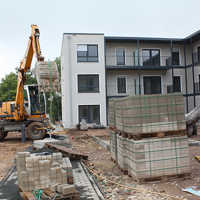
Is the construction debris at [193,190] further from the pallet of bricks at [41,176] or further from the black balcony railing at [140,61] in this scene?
the black balcony railing at [140,61]

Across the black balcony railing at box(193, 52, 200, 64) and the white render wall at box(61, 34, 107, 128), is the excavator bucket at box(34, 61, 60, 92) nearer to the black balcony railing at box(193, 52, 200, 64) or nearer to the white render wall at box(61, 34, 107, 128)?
the white render wall at box(61, 34, 107, 128)

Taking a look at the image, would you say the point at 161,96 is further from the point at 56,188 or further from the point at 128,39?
the point at 128,39

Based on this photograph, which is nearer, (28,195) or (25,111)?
(28,195)

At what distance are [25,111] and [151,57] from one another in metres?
16.1

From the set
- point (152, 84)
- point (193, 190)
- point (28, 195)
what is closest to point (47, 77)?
point (28, 195)

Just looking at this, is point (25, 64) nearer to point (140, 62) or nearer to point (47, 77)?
point (47, 77)

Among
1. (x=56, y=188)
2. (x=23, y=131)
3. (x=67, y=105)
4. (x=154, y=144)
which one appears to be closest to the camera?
(x=56, y=188)

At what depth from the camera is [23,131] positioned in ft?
50.3

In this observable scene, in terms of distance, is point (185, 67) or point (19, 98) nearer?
point (19, 98)

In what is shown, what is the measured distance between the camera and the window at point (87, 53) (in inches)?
943

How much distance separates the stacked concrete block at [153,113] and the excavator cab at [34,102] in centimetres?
1015

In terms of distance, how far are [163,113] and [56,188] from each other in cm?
349

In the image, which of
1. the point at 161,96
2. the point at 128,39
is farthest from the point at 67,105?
the point at 161,96

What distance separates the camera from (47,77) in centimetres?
1039
